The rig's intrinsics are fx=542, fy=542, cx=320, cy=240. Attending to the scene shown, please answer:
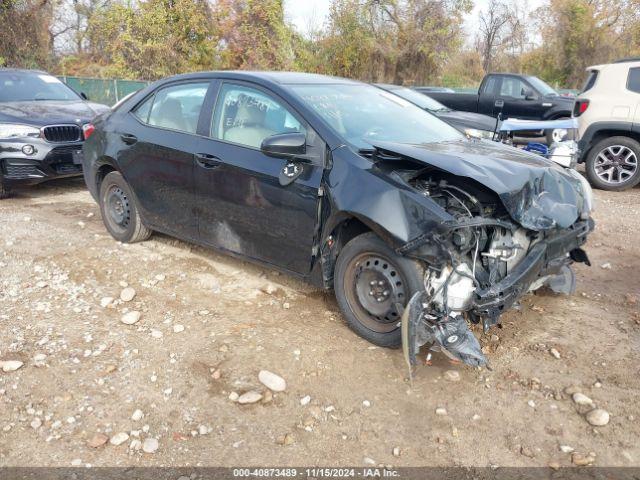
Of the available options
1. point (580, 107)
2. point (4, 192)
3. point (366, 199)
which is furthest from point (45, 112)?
point (580, 107)

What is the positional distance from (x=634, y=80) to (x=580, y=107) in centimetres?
81

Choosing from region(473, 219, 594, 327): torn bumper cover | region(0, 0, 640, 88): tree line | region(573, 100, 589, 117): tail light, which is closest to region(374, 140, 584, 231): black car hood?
region(473, 219, 594, 327): torn bumper cover

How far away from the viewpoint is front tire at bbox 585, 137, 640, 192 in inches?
325

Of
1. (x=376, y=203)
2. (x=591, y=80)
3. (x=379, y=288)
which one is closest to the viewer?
(x=376, y=203)

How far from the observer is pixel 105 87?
17297 mm

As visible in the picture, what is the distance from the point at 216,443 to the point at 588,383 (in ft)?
7.14

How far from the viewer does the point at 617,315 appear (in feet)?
13.5

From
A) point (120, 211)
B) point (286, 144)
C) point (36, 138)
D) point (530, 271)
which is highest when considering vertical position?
point (286, 144)

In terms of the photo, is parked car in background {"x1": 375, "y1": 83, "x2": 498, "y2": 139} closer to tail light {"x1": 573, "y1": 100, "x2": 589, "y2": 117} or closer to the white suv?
tail light {"x1": 573, "y1": 100, "x2": 589, "y2": 117}

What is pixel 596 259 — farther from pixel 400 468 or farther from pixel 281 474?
pixel 281 474

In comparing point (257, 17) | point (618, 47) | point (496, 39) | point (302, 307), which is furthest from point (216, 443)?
point (496, 39)

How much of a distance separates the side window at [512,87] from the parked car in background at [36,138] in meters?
8.97

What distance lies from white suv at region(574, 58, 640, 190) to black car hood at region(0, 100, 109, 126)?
7.59 m

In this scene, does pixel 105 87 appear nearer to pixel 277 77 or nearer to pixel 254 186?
pixel 277 77
